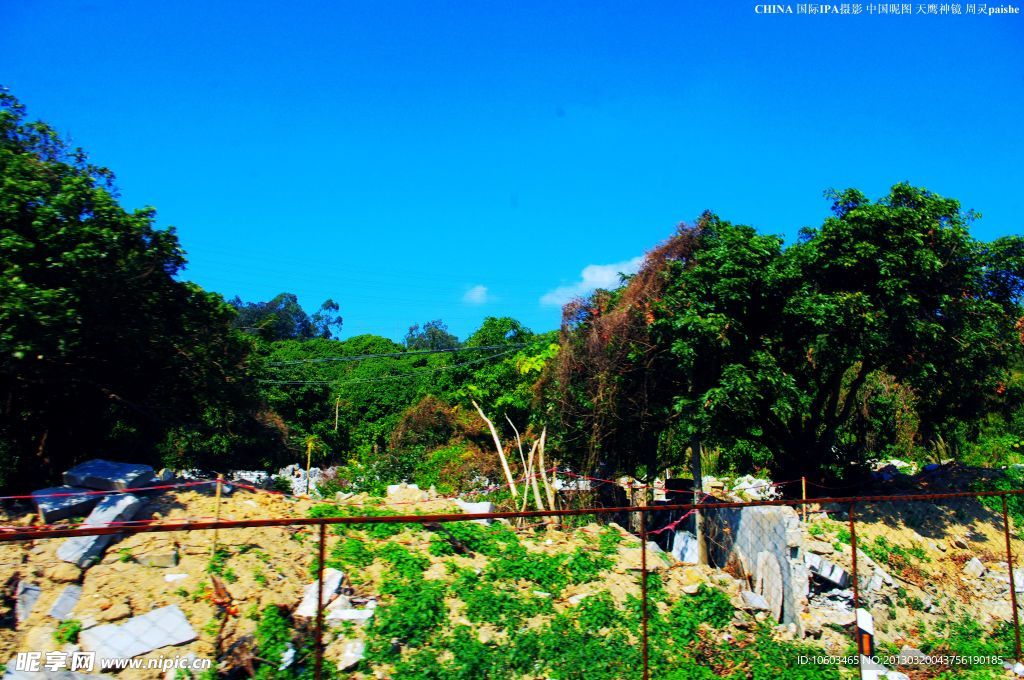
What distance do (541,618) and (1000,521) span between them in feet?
34.9

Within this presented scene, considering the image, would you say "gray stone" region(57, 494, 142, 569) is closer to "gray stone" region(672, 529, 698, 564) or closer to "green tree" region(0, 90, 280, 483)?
"green tree" region(0, 90, 280, 483)

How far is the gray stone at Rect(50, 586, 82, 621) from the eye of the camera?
7.07m

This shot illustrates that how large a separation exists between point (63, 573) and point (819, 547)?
10.2m

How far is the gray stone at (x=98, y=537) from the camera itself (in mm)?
7871

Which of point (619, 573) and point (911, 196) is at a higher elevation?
point (911, 196)

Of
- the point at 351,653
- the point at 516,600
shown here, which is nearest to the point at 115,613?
the point at 351,653

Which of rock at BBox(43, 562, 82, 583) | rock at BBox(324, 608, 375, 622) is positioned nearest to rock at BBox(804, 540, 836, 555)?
rock at BBox(324, 608, 375, 622)

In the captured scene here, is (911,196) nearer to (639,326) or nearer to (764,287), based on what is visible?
(764,287)

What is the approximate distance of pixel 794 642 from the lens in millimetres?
8117

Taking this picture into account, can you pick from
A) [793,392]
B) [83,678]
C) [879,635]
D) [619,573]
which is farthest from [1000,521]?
[83,678]

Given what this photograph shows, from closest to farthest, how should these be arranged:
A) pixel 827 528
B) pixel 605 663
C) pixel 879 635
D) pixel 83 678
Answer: pixel 83 678
pixel 605 663
pixel 879 635
pixel 827 528

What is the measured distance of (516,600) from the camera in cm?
779

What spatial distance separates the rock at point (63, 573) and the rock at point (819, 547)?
967cm

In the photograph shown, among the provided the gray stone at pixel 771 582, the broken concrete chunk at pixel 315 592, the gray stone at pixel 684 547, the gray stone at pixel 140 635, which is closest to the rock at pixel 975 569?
the gray stone at pixel 771 582
